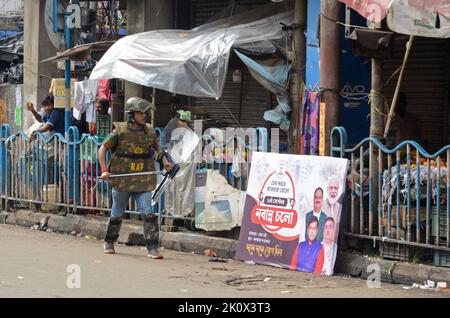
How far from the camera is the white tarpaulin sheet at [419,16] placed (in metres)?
8.97

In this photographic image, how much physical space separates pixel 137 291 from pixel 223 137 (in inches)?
143

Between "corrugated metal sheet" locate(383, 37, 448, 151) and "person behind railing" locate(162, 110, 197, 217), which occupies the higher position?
"corrugated metal sheet" locate(383, 37, 448, 151)

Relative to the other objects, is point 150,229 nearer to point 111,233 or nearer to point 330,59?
point 111,233

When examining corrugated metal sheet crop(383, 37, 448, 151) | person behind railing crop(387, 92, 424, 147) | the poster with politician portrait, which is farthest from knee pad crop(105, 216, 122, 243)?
corrugated metal sheet crop(383, 37, 448, 151)

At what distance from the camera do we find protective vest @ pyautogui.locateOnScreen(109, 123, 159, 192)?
11055 millimetres

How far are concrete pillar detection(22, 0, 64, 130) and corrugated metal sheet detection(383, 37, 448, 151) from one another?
7.30 m

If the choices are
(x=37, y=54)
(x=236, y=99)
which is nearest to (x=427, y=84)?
(x=236, y=99)

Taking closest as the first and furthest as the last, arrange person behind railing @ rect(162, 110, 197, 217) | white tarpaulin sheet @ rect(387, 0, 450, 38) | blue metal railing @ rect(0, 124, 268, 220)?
white tarpaulin sheet @ rect(387, 0, 450, 38) < person behind railing @ rect(162, 110, 197, 217) < blue metal railing @ rect(0, 124, 268, 220)

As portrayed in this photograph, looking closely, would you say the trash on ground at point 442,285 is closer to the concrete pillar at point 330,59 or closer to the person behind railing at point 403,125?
the concrete pillar at point 330,59

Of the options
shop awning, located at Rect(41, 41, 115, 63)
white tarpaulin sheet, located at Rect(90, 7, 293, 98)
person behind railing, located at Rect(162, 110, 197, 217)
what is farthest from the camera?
shop awning, located at Rect(41, 41, 115, 63)

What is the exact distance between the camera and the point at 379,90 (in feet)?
34.1

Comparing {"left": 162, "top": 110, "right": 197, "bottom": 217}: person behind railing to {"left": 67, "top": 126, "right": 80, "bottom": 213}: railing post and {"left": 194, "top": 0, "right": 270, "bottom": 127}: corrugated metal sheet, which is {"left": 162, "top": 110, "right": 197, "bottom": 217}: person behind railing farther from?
{"left": 194, "top": 0, "right": 270, "bottom": 127}: corrugated metal sheet

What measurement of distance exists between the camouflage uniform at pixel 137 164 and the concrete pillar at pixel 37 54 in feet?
23.0

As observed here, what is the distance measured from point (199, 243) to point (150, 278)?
2291 millimetres
